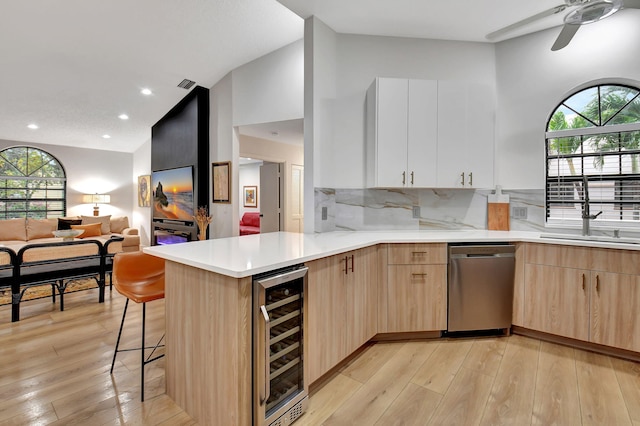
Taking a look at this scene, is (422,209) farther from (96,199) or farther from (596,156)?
(96,199)

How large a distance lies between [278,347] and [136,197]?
324 inches

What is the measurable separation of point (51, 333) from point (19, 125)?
5.53 metres

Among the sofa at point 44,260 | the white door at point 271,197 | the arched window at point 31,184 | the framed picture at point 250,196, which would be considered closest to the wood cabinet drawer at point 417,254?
the sofa at point 44,260

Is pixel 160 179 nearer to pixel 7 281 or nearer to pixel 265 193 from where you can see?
pixel 265 193

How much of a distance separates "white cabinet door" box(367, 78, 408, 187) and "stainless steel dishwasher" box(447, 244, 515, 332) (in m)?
0.85

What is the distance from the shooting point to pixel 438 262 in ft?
8.50

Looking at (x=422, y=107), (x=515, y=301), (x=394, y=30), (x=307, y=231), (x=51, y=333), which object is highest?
(x=394, y=30)

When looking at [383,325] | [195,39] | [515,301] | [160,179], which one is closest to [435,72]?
[515,301]

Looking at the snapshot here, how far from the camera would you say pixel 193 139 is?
5492 millimetres

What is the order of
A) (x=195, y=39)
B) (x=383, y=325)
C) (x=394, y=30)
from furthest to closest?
(x=195, y=39) < (x=394, y=30) < (x=383, y=325)

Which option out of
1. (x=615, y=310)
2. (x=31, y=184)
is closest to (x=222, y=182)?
(x=615, y=310)

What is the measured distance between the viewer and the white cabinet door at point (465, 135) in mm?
2953

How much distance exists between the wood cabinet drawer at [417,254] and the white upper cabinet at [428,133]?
0.64 m

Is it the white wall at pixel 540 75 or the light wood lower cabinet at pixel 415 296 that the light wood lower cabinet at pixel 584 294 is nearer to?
the light wood lower cabinet at pixel 415 296
